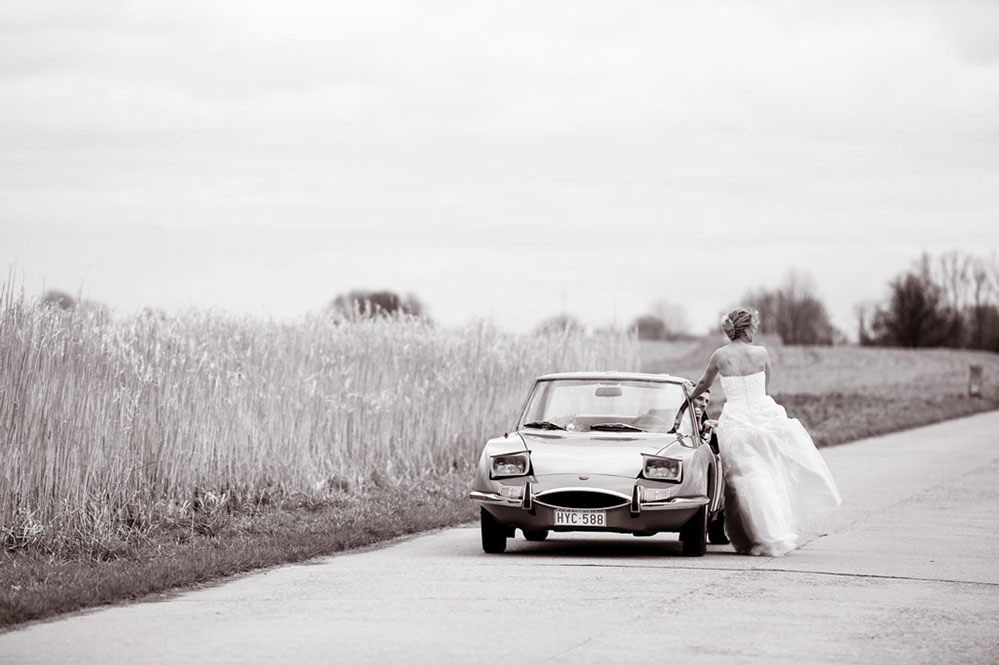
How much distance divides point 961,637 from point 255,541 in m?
6.32

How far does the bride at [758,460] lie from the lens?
12672 millimetres

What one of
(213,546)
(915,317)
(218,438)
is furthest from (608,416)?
(915,317)

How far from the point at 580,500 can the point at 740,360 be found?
6.58 feet

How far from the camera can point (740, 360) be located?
521 inches

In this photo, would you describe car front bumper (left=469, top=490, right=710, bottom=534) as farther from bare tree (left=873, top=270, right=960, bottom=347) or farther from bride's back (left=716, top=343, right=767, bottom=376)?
bare tree (left=873, top=270, right=960, bottom=347)

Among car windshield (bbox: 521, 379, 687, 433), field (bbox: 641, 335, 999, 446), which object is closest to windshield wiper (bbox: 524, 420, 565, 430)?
car windshield (bbox: 521, 379, 687, 433)

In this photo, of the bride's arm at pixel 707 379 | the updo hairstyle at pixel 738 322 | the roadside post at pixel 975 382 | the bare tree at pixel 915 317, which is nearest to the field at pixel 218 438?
the bride's arm at pixel 707 379

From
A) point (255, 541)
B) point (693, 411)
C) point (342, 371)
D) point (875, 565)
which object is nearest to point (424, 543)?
point (255, 541)

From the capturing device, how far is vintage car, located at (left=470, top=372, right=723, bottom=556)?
39.7 ft

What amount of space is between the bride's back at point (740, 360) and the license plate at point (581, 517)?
1858 millimetres

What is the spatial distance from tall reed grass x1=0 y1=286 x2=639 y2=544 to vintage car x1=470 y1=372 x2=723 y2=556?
3.21m

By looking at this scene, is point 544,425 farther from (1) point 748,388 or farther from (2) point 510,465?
(1) point 748,388

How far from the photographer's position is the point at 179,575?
1068 centimetres

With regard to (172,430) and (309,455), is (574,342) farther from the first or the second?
(172,430)
